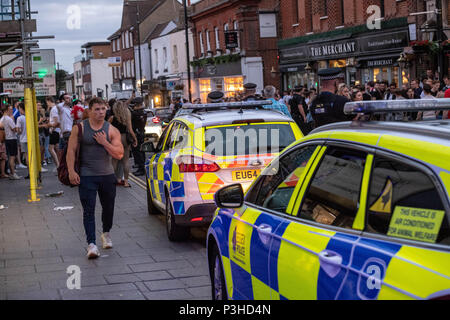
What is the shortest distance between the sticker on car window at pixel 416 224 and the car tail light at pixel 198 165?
18.8 ft

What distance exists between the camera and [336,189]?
389cm

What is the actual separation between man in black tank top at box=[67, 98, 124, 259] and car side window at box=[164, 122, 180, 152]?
58.5 inches

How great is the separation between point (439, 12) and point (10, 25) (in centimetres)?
1267

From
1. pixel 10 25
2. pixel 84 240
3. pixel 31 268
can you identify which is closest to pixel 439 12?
pixel 10 25

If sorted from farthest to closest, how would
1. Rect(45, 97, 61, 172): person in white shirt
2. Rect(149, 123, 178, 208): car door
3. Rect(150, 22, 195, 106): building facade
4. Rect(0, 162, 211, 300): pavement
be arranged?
Rect(150, 22, 195, 106): building facade
Rect(45, 97, 61, 172): person in white shirt
Rect(149, 123, 178, 208): car door
Rect(0, 162, 211, 300): pavement

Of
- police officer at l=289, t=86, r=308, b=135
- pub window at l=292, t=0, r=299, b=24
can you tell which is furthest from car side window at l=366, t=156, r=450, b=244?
pub window at l=292, t=0, r=299, b=24

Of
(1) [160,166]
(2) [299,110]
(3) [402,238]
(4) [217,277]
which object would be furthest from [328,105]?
(2) [299,110]

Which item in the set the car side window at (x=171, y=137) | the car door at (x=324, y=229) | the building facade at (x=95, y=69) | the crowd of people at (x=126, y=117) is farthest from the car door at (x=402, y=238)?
the building facade at (x=95, y=69)

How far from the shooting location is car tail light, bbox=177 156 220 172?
8.98 meters

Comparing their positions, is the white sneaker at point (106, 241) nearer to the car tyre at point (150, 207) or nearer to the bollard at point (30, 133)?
the car tyre at point (150, 207)

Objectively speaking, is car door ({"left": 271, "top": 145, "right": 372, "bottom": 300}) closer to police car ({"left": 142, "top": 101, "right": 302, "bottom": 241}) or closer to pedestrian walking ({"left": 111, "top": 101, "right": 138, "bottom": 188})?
police car ({"left": 142, "top": 101, "right": 302, "bottom": 241})

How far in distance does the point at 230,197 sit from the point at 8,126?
52.4 feet

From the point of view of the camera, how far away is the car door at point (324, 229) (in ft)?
11.4
